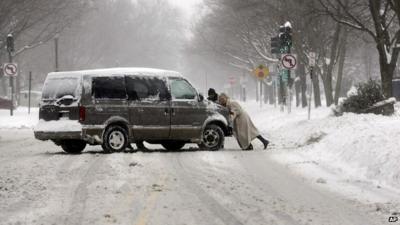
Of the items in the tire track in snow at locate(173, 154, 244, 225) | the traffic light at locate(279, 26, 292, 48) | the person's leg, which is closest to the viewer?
the tire track in snow at locate(173, 154, 244, 225)

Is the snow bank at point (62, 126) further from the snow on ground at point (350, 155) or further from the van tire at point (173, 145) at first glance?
the snow on ground at point (350, 155)

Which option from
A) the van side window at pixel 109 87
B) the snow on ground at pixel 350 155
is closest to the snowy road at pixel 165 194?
the snow on ground at pixel 350 155

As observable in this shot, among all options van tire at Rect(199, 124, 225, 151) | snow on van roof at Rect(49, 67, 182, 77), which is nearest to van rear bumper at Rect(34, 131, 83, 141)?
snow on van roof at Rect(49, 67, 182, 77)

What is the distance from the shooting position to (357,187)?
10797mm

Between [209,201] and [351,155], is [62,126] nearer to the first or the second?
[351,155]

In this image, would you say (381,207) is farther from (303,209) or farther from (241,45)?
(241,45)

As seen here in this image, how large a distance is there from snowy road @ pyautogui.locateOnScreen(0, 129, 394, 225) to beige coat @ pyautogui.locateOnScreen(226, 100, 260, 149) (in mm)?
2674

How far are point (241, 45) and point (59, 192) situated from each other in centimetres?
5017

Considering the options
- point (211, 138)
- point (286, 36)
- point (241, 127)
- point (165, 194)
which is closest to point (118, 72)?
point (211, 138)

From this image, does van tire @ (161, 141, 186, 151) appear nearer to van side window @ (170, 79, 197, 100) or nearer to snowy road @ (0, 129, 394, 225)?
van side window @ (170, 79, 197, 100)

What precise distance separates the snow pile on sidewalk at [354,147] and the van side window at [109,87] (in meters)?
4.00

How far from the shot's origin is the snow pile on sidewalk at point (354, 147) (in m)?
11.8

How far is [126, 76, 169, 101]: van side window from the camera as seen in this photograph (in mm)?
16766

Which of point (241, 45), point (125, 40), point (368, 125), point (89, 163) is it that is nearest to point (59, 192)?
point (89, 163)
